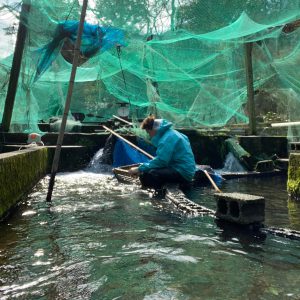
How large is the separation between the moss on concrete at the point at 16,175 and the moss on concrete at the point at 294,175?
4866mm

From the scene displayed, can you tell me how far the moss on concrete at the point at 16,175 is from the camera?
17.6 feet

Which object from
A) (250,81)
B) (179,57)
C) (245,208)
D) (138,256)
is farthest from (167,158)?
(250,81)

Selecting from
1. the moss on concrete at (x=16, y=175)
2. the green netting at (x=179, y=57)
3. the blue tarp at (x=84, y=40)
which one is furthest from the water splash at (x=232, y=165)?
the moss on concrete at (x=16, y=175)

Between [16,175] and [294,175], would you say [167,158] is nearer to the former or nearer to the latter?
[294,175]

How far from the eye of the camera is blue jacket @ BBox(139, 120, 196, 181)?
7789mm

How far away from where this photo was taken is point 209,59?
12.7 meters

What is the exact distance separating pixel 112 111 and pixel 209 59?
31.8 ft

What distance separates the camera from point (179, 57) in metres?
12.6

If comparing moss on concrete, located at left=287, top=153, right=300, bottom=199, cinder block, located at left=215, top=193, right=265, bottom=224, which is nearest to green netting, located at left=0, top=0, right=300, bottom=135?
moss on concrete, located at left=287, top=153, right=300, bottom=199

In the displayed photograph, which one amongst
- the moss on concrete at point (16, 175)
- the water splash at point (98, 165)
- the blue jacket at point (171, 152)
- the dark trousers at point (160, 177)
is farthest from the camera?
the water splash at point (98, 165)

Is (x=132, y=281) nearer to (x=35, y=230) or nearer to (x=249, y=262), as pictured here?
(x=249, y=262)

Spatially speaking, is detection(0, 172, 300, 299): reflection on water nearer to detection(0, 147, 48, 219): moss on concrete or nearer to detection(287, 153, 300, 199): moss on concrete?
detection(0, 147, 48, 219): moss on concrete

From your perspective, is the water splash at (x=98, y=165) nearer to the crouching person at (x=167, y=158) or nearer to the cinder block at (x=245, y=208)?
the crouching person at (x=167, y=158)

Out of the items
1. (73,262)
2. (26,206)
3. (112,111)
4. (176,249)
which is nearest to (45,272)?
(73,262)
